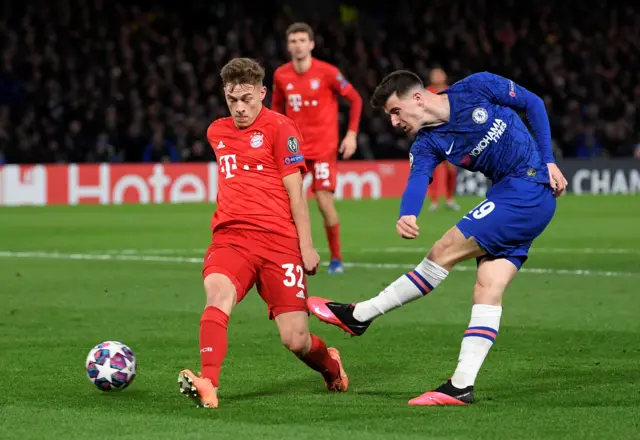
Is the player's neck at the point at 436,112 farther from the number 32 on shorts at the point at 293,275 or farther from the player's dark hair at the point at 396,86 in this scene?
the number 32 on shorts at the point at 293,275

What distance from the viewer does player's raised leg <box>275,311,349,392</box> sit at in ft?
20.8

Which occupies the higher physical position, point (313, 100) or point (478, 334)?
point (313, 100)

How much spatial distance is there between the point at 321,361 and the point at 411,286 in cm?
59

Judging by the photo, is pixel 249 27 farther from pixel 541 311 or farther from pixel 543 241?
pixel 541 311

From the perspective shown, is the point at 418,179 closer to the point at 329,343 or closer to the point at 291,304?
the point at 291,304

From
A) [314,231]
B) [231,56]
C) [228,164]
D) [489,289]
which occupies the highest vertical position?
[231,56]

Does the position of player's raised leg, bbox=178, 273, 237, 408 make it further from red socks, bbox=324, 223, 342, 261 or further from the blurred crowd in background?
the blurred crowd in background

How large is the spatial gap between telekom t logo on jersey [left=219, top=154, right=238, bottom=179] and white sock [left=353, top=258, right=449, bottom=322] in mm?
950

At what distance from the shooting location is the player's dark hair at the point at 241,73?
6289mm

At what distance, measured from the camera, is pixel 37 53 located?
26.7 meters

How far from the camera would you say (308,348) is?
6398 mm

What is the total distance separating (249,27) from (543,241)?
15.5 metres

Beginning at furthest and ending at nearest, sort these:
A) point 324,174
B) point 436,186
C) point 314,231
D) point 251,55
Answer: point 251,55 → point 436,186 → point 314,231 → point 324,174

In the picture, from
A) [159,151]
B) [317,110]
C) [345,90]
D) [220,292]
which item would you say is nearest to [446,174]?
[159,151]
